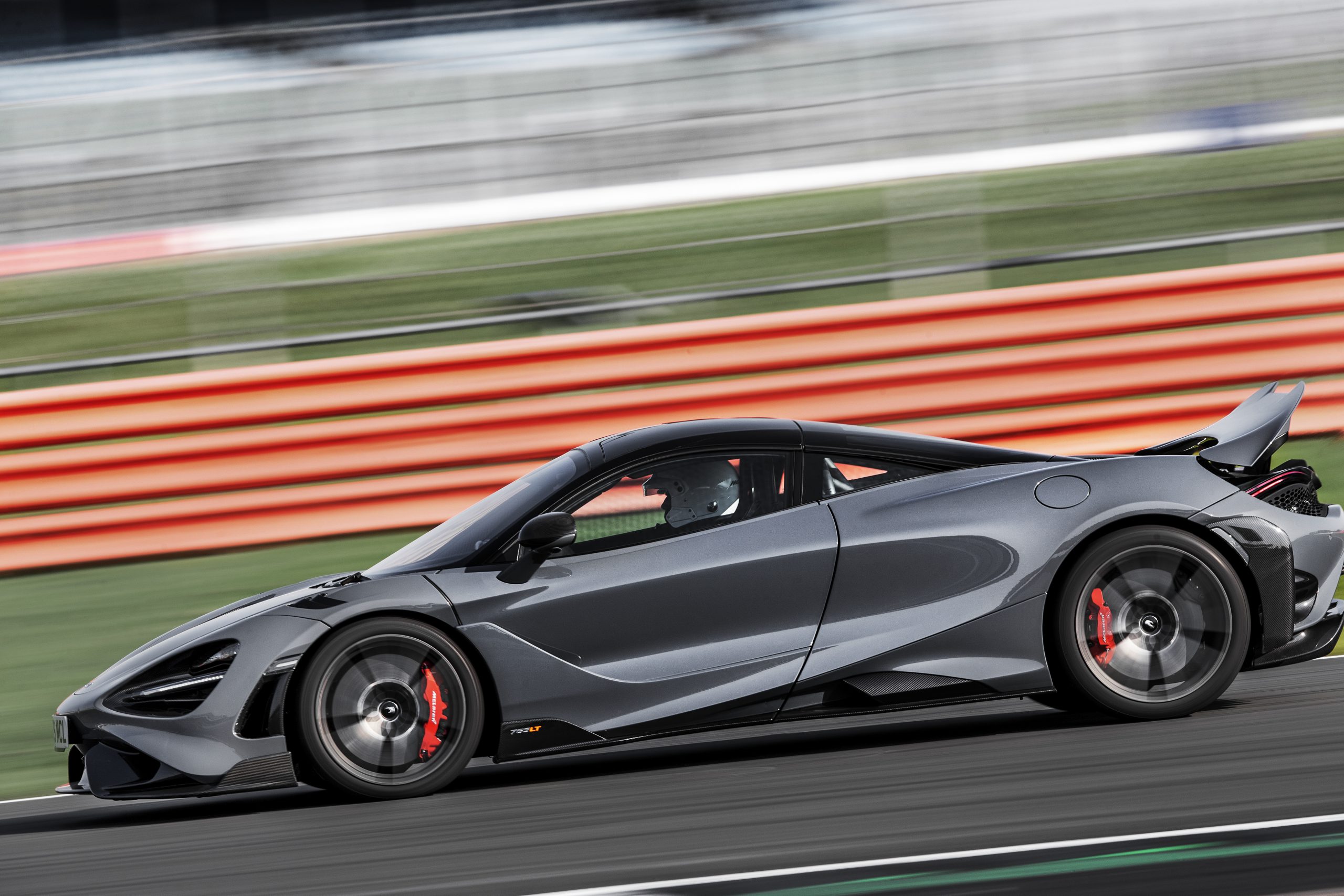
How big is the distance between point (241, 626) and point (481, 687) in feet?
2.54

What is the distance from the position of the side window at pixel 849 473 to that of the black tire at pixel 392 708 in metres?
1.27

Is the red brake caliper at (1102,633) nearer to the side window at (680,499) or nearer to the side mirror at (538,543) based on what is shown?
the side window at (680,499)

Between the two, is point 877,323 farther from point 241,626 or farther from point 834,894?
point 834,894

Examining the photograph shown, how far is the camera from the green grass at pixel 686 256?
12.2m

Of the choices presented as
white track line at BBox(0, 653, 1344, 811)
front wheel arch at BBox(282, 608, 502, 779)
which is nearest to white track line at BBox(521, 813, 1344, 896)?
white track line at BBox(0, 653, 1344, 811)

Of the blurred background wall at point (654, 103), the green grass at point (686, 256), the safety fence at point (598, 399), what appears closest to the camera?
the safety fence at point (598, 399)

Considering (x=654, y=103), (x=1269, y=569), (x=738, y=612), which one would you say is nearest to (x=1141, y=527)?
(x=1269, y=569)

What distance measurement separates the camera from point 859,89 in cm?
1317

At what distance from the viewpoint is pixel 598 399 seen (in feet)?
31.1

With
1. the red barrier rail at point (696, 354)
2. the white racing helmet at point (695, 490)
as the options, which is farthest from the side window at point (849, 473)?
the red barrier rail at point (696, 354)

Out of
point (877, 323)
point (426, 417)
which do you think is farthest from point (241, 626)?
point (877, 323)

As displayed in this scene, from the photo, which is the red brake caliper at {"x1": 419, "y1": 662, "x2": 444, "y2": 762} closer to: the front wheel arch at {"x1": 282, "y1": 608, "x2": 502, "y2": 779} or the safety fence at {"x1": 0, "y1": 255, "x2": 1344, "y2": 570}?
the front wheel arch at {"x1": 282, "y1": 608, "x2": 502, "y2": 779}

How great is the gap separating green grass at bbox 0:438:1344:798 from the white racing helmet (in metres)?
2.97

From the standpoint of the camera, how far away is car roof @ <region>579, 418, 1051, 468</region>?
17.1 feet
